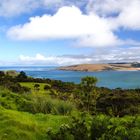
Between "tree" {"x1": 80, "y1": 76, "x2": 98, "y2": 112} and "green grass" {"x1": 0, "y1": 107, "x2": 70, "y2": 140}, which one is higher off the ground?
"tree" {"x1": 80, "y1": 76, "x2": 98, "y2": 112}

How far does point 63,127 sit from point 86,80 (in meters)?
7.07

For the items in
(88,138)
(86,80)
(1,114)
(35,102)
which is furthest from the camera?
(86,80)

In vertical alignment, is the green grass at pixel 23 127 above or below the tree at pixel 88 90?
below

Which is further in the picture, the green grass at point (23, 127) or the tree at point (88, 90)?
the tree at point (88, 90)

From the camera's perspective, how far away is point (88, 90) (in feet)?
54.0

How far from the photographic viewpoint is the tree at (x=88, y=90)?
1611cm

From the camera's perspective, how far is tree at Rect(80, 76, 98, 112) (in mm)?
16109

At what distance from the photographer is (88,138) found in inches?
347

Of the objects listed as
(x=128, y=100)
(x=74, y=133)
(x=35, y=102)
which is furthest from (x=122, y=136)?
(x=128, y=100)

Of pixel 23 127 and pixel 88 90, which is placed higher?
pixel 88 90

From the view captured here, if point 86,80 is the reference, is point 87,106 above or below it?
below

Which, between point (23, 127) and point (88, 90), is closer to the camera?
point (23, 127)

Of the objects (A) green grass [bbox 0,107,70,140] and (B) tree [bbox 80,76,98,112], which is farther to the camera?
(B) tree [bbox 80,76,98,112]

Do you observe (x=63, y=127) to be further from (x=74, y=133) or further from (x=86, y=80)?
(x=86, y=80)
